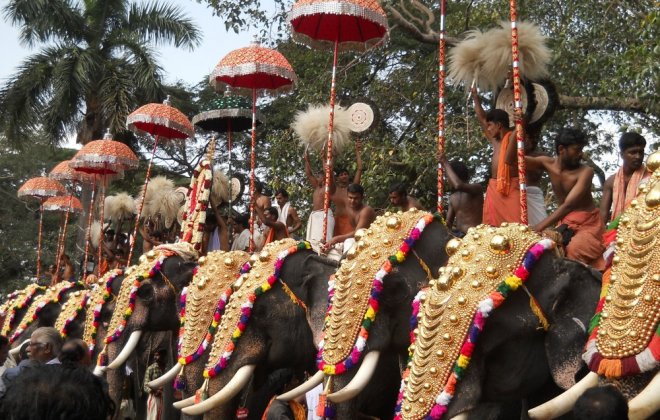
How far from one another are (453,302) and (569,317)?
532 mm

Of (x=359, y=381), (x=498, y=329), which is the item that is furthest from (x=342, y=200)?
(x=498, y=329)

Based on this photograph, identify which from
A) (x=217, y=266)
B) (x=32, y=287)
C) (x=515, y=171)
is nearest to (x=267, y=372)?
(x=217, y=266)

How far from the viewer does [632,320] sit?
3191 millimetres

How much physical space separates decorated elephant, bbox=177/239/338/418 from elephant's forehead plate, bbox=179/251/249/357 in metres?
0.42

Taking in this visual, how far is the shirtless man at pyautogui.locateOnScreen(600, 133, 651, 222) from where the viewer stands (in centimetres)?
543

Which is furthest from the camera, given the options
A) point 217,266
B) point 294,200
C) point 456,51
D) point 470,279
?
point 294,200

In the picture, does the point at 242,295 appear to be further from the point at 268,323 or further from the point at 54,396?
the point at 54,396

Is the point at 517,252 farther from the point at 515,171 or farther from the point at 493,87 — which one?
the point at 493,87

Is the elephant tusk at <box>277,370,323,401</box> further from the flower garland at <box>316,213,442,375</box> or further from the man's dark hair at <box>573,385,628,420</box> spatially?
the man's dark hair at <box>573,385,628,420</box>

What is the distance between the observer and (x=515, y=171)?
6.18 meters

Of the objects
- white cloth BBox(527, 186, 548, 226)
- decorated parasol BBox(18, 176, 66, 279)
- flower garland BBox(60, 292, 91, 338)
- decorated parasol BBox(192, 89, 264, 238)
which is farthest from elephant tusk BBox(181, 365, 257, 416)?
decorated parasol BBox(18, 176, 66, 279)

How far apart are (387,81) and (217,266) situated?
7.97m

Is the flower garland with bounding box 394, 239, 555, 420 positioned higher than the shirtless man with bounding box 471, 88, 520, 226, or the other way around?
the shirtless man with bounding box 471, 88, 520, 226

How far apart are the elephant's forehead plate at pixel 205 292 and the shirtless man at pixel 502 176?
2105 millimetres
